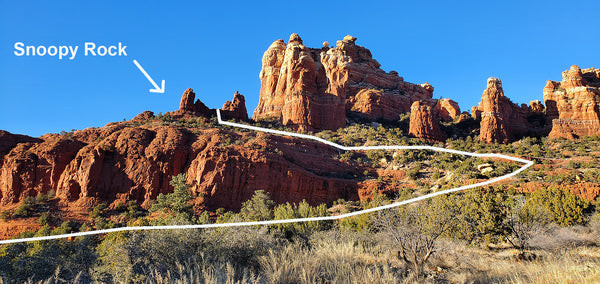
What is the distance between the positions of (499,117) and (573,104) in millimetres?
12816

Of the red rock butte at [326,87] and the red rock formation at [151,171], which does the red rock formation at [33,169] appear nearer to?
the red rock formation at [151,171]

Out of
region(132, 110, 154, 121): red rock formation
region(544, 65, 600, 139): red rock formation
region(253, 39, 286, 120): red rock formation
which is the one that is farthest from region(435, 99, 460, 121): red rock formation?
region(132, 110, 154, 121): red rock formation

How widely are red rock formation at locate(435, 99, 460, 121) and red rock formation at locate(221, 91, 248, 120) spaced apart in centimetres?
4618

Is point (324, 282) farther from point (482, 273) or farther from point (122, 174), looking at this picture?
point (122, 174)

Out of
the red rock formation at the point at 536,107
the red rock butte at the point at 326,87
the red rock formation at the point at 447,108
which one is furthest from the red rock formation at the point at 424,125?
the red rock formation at the point at 447,108

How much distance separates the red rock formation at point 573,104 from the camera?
55.6 metres

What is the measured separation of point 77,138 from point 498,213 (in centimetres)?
4015

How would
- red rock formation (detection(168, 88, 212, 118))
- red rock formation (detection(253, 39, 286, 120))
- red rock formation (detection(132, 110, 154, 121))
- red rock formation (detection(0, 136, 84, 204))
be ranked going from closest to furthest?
1. red rock formation (detection(0, 136, 84, 204))
2. red rock formation (detection(132, 110, 154, 121))
3. red rock formation (detection(168, 88, 212, 118))
4. red rock formation (detection(253, 39, 286, 120))

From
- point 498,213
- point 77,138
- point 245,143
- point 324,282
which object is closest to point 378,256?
point 324,282

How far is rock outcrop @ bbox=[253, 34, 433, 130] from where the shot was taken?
5731 centimetres

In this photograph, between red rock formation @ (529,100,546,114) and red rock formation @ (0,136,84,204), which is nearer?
red rock formation @ (0,136,84,204)

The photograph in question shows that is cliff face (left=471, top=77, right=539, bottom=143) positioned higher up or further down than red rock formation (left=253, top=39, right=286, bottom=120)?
further down

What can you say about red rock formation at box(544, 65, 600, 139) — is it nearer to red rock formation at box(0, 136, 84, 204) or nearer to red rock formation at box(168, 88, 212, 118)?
red rock formation at box(168, 88, 212, 118)

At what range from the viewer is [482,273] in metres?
9.21
